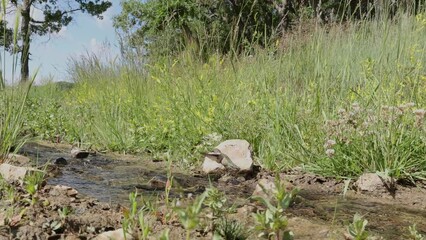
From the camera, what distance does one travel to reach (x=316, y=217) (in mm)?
2324

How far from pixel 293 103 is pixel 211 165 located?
3.06ft

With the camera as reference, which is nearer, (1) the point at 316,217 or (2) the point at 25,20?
(1) the point at 316,217

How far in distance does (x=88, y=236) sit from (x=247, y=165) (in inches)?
78.1

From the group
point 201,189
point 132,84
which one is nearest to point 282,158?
point 201,189

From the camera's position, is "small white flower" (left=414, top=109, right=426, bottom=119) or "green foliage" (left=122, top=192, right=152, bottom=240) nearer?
"green foliage" (left=122, top=192, right=152, bottom=240)

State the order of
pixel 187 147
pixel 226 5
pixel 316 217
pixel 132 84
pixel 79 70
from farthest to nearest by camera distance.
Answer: pixel 226 5 → pixel 79 70 → pixel 132 84 → pixel 187 147 → pixel 316 217

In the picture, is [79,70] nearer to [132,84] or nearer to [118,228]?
[132,84]

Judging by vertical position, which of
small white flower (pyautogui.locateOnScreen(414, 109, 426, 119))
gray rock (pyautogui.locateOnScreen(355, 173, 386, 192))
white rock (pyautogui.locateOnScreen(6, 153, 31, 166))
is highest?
small white flower (pyautogui.locateOnScreen(414, 109, 426, 119))

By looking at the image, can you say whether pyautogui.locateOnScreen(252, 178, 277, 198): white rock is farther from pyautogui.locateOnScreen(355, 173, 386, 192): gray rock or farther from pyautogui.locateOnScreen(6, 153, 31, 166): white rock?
pyautogui.locateOnScreen(6, 153, 31, 166): white rock

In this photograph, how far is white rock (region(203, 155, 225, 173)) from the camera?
144 inches

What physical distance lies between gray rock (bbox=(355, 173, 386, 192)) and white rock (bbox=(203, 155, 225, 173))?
105 cm

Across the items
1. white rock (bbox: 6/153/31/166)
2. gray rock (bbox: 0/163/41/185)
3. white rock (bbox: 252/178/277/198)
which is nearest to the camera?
white rock (bbox: 252/178/277/198)

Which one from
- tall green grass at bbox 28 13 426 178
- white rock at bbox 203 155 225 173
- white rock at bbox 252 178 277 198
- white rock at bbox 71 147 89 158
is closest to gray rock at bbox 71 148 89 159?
white rock at bbox 71 147 89 158

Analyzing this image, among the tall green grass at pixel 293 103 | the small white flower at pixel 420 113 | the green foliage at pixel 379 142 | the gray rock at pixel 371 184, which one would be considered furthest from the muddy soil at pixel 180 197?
the small white flower at pixel 420 113
